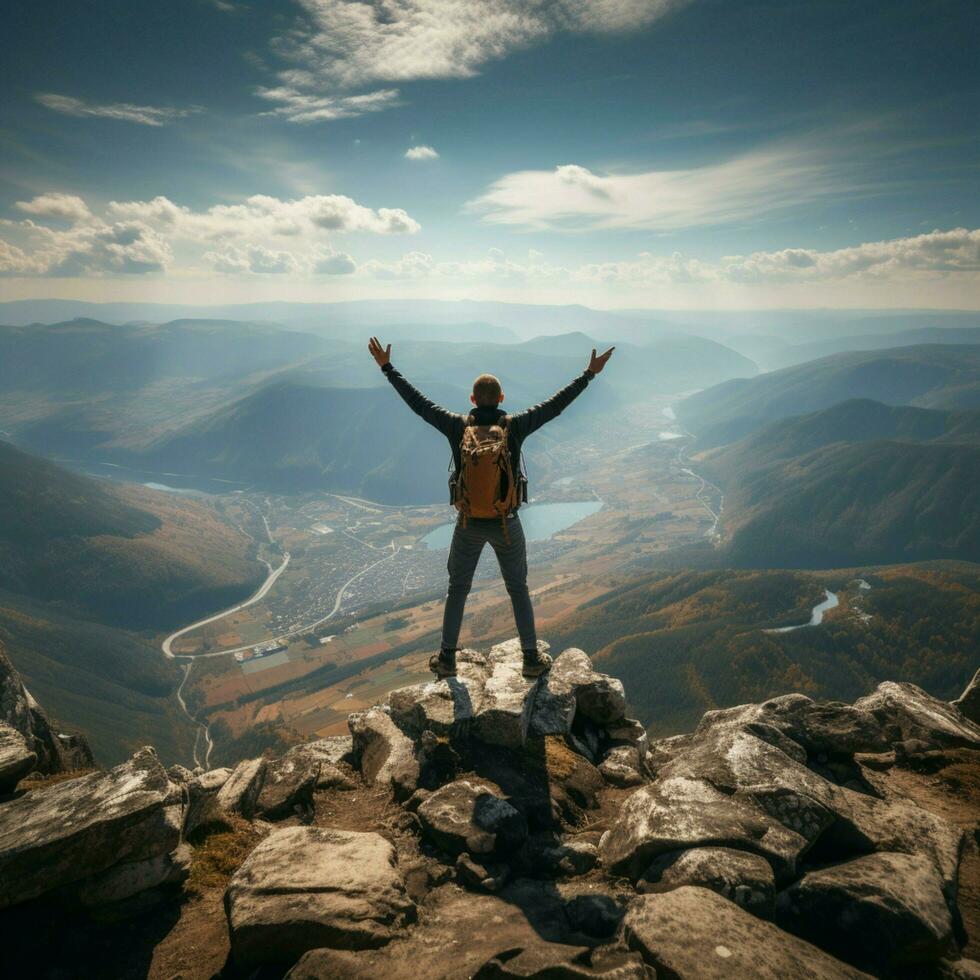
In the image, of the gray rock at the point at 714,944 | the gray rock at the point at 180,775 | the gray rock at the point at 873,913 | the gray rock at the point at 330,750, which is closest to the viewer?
the gray rock at the point at 714,944

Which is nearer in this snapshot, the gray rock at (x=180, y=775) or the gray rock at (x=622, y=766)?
the gray rock at (x=180, y=775)

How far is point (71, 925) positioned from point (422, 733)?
6590 mm

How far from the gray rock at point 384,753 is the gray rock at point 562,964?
530 centimetres

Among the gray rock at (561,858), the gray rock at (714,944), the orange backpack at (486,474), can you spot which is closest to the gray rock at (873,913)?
the gray rock at (714,944)

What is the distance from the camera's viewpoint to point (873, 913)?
6.99m

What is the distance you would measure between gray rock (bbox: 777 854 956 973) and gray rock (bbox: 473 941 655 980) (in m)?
2.85

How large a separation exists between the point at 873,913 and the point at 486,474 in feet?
28.6

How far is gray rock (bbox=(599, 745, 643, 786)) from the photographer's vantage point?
12664 millimetres

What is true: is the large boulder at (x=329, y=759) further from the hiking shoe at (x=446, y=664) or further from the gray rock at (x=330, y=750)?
the hiking shoe at (x=446, y=664)

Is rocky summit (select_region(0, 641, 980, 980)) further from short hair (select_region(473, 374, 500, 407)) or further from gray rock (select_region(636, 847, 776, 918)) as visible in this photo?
short hair (select_region(473, 374, 500, 407))

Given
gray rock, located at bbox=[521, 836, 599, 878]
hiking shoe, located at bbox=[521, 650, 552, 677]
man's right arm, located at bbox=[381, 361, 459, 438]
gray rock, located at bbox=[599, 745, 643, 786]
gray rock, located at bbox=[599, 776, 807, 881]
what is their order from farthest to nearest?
1. hiking shoe, located at bbox=[521, 650, 552, 677]
2. gray rock, located at bbox=[599, 745, 643, 786]
3. man's right arm, located at bbox=[381, 361, 459, 438]
4. gray rock, located at bbox=[521, 836, 599, 878]
5. gray rock, located at bbox=[599, 776, 807, 881]

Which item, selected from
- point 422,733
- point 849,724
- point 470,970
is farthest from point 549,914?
point 849,724

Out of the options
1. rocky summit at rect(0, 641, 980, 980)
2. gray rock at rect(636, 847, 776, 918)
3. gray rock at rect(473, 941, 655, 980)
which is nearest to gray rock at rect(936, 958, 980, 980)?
rocky summit at rect(0, 641, 980, 980)

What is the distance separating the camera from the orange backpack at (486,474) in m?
11.0
